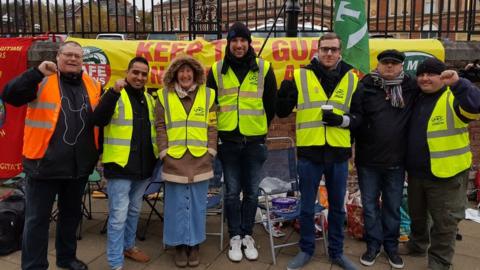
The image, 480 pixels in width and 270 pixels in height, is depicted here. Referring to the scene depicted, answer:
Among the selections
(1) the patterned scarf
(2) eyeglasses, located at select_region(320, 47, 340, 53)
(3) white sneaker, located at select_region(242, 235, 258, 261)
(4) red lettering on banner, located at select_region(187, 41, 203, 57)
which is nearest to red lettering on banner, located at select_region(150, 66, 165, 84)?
(4) red lettering on banner, located at select_region(187, 41, 203, 57)

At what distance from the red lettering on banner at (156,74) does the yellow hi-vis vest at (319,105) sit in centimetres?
252

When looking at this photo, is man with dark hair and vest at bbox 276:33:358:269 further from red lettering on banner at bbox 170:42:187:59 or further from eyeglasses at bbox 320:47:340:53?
red lettering on banner at bbox 170:42:187:59

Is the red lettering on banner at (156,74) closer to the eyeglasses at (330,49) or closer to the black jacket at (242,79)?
the black jacket at (242,79)

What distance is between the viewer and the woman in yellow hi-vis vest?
141 inches

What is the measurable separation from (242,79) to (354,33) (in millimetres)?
1387

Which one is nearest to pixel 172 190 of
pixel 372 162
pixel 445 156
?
pixel 372 162

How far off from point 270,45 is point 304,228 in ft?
9.02

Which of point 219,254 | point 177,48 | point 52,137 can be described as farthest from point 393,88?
point 177,48

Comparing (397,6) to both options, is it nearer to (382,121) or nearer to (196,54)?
(196,54)

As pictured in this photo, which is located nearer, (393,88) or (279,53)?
(393,88)

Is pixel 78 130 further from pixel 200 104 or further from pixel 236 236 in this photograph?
pixel 236 236

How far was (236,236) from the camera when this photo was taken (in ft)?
13.2

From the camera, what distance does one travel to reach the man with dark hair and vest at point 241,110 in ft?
12.2

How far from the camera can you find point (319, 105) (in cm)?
357
